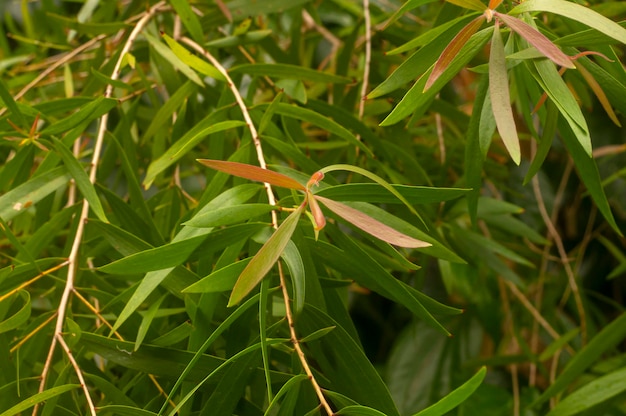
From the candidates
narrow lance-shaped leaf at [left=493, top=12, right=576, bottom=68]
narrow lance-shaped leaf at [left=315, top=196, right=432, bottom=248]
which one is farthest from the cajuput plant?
narrow lance-shaped leaf at [left=493, top=12, right=576, bottom=68]

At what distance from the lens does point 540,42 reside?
31cm

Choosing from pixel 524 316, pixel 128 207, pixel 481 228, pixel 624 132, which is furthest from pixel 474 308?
pixel 128 207

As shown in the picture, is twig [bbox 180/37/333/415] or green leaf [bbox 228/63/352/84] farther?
green leaf [bbox 228/63/352/84]

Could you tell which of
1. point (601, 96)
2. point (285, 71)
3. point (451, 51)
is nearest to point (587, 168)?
point (601, 96)

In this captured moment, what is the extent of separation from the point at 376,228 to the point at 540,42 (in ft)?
0.37

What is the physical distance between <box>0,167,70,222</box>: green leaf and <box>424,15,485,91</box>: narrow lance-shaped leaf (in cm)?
29

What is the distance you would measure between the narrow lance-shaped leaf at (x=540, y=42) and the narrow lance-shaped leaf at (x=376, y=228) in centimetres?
10

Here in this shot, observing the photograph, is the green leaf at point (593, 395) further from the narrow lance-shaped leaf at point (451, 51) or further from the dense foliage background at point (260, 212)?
the narrow lance-shaped leaf at point (451, 51)

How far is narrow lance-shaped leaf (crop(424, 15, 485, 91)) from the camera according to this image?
0.32 meters

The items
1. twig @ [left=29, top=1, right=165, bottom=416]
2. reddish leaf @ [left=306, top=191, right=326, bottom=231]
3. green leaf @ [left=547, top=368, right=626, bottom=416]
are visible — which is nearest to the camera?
reddish leaf @ [left=306, top=191, right=326, bottom=231]

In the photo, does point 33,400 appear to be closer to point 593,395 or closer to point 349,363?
point 349,363

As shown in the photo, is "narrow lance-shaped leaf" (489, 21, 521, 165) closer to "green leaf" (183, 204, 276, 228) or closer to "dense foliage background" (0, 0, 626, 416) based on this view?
"dense foliage background" (0, 0, 626, 416)

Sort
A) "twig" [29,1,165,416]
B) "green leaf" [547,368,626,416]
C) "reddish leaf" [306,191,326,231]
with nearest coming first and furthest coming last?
"reddish leaf" [306,191,326,231] → "twig" [29,1,165,416] → "green leaf" [547,368,626,416]

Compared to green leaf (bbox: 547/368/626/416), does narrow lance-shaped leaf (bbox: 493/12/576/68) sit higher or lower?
higher
